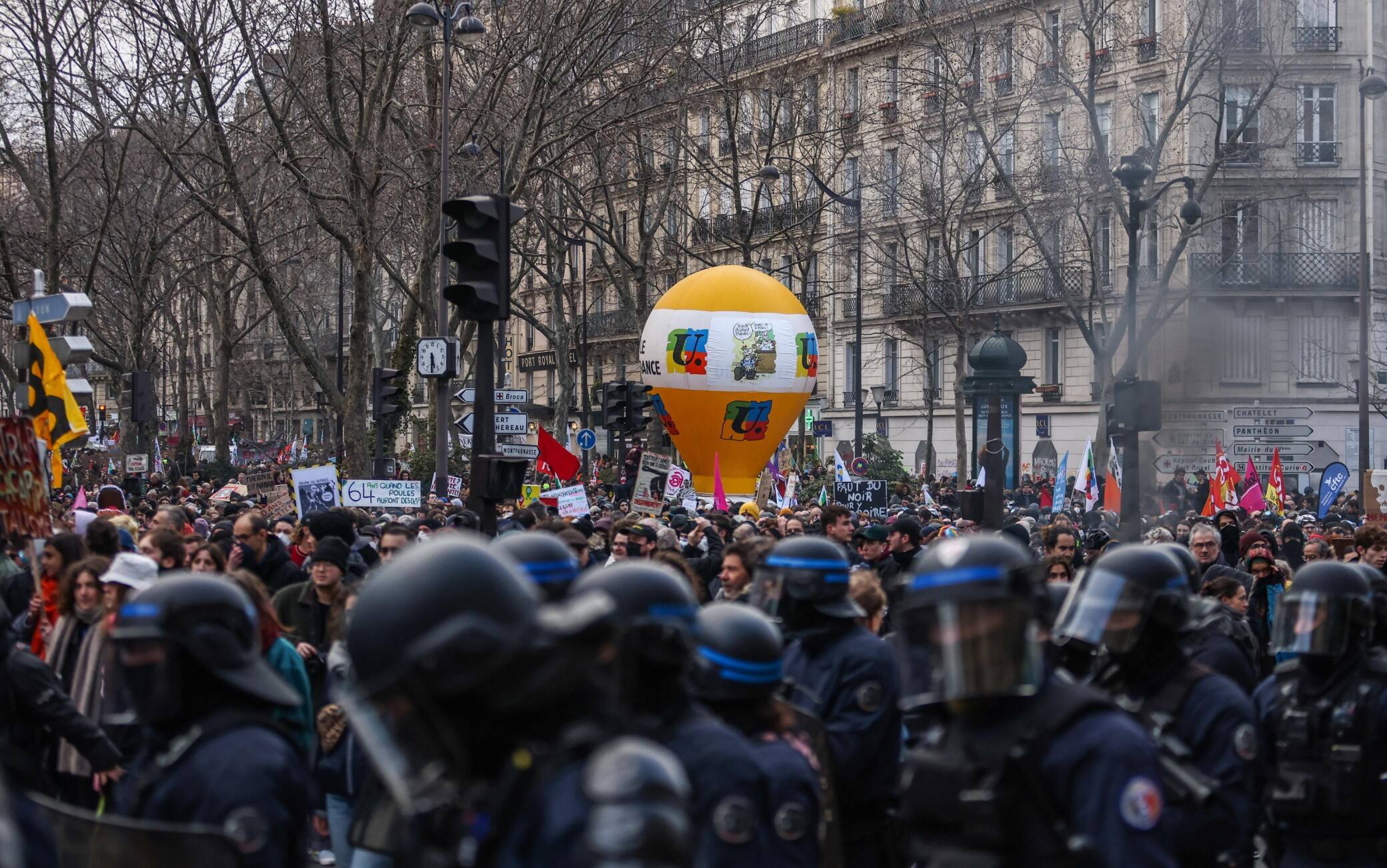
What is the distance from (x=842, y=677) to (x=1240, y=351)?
1865 centimetres

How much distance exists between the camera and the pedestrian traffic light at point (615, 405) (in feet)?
81.0

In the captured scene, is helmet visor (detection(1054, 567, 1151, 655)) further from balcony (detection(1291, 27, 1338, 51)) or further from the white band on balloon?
balcony (detection(1291, 27, 1338, 51))

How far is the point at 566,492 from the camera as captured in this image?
1590 cm

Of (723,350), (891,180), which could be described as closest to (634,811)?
(723,350)

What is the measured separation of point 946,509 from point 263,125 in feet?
62.8

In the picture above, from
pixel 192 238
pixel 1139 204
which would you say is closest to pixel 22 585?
pixel 1139 204

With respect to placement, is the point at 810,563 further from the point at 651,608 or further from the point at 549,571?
the point at 651,608

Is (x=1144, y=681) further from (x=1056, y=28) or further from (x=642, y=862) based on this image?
(x=1056, y=28)

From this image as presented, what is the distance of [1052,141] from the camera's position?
33.3 meters

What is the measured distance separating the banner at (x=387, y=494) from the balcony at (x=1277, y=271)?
1633 centimetres

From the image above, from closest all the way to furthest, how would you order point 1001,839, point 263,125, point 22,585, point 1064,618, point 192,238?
point 1001,839 < point 1064,618 < point 22,585 < point 263,125 < point 192,238

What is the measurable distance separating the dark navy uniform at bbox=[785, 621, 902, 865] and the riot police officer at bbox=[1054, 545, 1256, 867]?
1163mm

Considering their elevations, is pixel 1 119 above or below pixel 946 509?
above

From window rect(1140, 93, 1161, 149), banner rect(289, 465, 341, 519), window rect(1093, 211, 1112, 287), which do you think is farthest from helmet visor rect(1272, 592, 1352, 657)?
window rect(1093, 211, 1112, 287)
